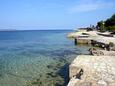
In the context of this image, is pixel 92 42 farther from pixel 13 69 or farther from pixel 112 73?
pixel 112 73

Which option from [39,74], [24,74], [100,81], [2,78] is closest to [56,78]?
[39,74]

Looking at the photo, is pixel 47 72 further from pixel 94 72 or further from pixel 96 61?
pixel 94 72

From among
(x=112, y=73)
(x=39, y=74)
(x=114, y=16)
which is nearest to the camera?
(x=112, y=73)

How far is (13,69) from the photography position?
1623 cm

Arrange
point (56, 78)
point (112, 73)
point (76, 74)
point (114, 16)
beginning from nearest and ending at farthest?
1. point (112, 73)
2. point (76, 74)
3. point (56, 78)
4. point (114, 16)

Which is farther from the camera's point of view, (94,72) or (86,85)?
(94,72)

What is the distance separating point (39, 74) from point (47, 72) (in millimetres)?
745

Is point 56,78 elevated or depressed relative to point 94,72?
depressed

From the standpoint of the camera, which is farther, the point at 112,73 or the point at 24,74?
the point at 24,74

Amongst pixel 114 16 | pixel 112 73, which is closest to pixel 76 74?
pixel 112 73

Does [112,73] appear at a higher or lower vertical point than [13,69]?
higher

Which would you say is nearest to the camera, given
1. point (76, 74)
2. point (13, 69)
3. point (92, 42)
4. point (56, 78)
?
point (76, 74)

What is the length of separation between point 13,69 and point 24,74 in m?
1.99

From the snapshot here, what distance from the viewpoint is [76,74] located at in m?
11.1
